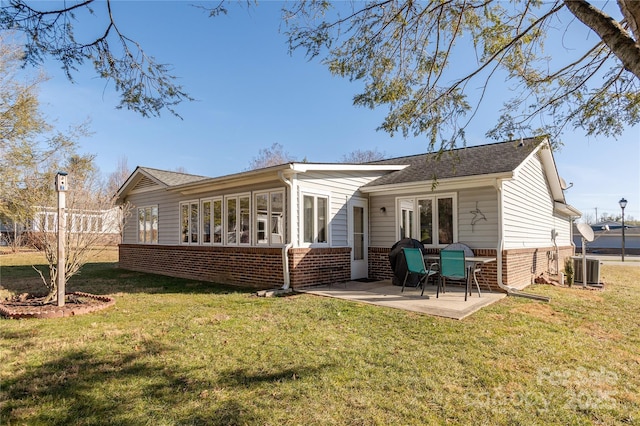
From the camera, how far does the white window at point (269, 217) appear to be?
9.37 meters

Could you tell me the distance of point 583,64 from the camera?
5078mm

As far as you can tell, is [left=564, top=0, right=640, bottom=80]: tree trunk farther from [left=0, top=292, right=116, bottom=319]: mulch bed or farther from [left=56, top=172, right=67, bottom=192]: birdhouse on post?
[left=0, top=292, right=116, bottom=319]: mulch bed

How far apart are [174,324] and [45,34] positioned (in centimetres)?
404

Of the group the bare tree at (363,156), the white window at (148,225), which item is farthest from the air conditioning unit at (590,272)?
the bare tree at (363,156)

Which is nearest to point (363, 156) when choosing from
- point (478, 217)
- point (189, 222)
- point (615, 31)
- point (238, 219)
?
point (189, 222)

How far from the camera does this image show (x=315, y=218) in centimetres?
923

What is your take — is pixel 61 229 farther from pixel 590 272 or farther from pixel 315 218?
pixel 590 272

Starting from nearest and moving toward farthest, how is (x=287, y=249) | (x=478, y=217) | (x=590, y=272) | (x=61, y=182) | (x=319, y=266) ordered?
(x=61, y=182), (x=287, y=249), (x=478, y=217), (x=319, y=266), (x=590, y=272)

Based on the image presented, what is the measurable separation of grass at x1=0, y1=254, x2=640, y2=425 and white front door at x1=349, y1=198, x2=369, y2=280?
11.9 feet

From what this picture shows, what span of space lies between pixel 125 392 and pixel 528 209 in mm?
11047

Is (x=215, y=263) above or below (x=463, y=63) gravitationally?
below

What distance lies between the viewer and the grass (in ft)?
9.84

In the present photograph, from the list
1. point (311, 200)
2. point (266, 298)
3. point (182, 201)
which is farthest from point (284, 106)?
point (266, 298)

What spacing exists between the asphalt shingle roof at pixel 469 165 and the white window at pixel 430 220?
63cm
